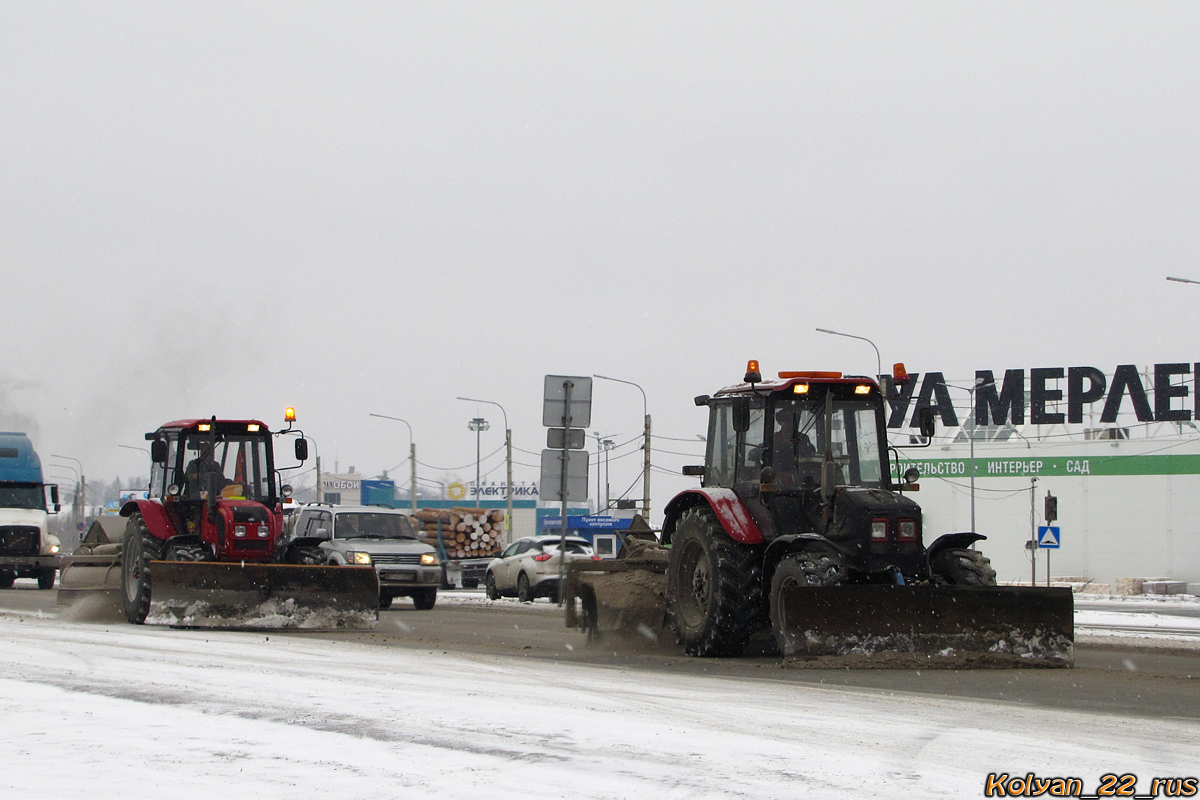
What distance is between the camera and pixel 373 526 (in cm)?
2309

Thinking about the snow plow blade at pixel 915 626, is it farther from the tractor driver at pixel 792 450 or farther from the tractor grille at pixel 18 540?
the tractor grille at pixel 18 540

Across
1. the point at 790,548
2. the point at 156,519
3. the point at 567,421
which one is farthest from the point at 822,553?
the point at 156,519

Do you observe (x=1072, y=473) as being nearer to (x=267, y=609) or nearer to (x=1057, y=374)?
(x=1057, y=374)

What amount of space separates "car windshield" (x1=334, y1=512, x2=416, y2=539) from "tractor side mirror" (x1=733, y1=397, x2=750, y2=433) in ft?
37.8

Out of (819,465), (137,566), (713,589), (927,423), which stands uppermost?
(927,423)

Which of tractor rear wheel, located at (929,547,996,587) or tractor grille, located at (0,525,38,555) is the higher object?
tractor rear wheel, located at (929,547,996,587)

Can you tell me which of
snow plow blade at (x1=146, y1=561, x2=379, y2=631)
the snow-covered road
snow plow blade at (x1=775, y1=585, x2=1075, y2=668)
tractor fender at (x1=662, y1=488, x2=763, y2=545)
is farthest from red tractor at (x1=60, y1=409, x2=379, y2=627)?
snow plow blade at (x1=775, y1=585, x2=1075, y2=668)

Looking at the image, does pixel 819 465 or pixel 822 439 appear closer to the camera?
pixel 819 465

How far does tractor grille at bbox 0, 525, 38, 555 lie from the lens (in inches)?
1276

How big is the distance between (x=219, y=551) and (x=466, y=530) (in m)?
27.8

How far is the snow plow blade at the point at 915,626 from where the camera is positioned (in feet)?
36.3

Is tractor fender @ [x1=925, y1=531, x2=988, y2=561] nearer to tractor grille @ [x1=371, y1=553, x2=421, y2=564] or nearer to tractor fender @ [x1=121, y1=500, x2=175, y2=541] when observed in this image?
tractor fender @ [x1=121, y1=500, x2=175, y2=541]

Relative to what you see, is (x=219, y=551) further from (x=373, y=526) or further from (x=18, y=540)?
(x=18, y=540)

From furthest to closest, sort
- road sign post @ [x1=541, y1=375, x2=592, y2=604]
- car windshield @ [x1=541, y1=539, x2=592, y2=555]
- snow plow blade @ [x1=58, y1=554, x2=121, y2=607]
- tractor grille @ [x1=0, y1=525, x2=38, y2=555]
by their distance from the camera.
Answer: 1. tractor grille @ [x1=0, y1=525, x2=38, y2=555]
2. car windshield @ [x1=541, y1=539, x2=592, y2=555]
3. snow plow blade @ [x1=58, y1=554, x2=121, y2=607]
4. road sign post @ [x1=541, y1=375, x2=592, y2=604]
